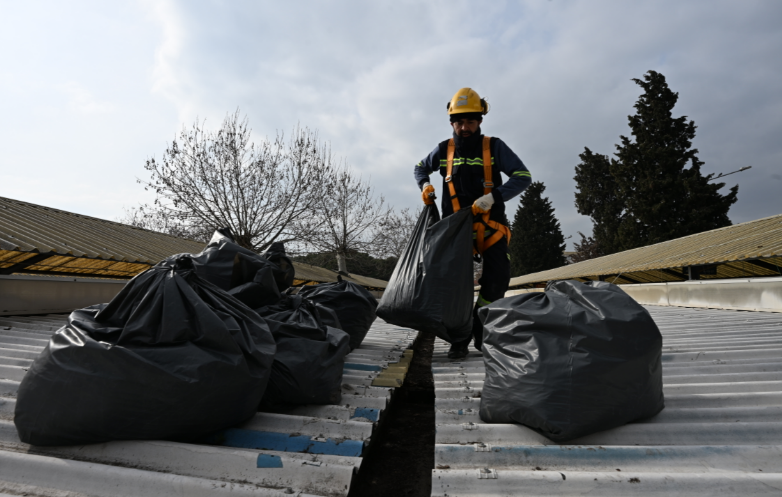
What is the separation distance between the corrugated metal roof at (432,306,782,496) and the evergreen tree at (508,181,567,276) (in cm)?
2966

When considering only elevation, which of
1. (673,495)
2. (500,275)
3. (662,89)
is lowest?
(673,495)

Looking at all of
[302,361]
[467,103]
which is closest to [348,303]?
[302,361]

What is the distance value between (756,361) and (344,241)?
21177mm

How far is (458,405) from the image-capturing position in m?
1.67

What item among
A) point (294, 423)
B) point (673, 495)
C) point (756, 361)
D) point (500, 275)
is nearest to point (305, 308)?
point (294, 423)

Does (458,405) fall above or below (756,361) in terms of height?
below

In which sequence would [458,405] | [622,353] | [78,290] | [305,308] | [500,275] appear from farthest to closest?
[78,290] → [500,275] → [305,308] → [458,405] → [622,353]

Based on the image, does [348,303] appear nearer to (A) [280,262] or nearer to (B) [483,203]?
(A) [280,262]

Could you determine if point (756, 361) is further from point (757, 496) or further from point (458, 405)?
point (458, 405)

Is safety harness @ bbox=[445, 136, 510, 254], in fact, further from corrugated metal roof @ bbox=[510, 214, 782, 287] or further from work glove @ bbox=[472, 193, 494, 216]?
corrugated metal roof @ bbox=[510, 214, 782, 287]

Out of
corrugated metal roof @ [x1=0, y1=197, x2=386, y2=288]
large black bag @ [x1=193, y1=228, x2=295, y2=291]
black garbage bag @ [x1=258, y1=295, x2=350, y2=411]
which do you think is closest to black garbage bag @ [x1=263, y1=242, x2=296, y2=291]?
large black bag @ [x1=193, y1=228, x2=295, y2=291]

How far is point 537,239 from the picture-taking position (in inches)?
1196

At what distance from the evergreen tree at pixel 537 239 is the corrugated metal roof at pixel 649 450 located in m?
29.7

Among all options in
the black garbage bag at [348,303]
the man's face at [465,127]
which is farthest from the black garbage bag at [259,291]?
the man's face at [465,127]
